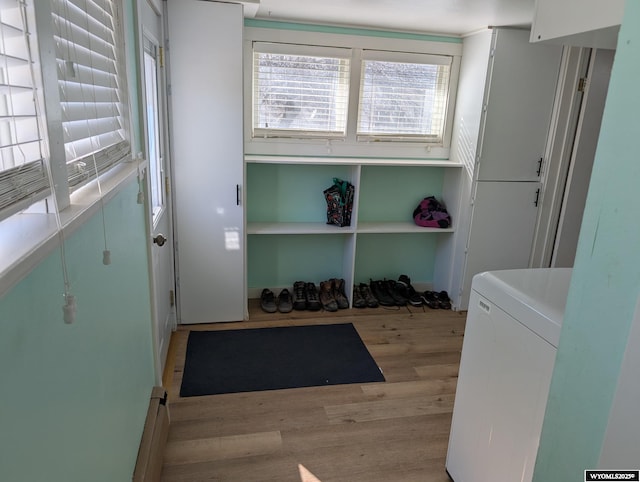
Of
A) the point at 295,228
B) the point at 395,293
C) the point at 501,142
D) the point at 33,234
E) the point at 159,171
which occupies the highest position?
the point at 501,142

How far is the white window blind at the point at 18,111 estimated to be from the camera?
723 millimetres

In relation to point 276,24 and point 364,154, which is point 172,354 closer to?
point 364,154

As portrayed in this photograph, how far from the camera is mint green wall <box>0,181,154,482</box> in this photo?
0.70 metres

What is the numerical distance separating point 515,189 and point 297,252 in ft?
5.83

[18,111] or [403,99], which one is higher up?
[403,99]

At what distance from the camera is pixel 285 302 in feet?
11.7

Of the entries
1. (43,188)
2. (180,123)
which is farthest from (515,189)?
(43,188)

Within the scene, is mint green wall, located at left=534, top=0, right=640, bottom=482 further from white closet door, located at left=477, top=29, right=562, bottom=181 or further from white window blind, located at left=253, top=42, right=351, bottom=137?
white window blind, located at left=253, top=42, right=351, bottom=137

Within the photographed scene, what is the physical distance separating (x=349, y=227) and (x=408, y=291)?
0.78m

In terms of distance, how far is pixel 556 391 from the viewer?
1.11 metres

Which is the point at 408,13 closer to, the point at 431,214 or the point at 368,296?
the point at 431,214

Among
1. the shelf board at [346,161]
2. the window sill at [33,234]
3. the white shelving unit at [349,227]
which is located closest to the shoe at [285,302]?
the white shelving unit at [349,227]

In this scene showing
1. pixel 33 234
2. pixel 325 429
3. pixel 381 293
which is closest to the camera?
pixel 33 234

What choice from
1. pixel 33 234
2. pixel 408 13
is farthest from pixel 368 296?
pixel 33 234
